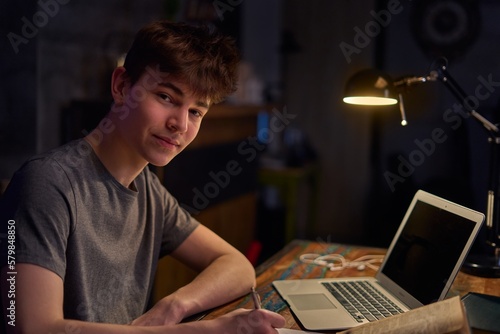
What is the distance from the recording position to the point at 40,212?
40.3 inches

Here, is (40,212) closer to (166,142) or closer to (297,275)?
(166,142)

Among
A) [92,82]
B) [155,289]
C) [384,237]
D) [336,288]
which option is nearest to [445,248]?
[336,288]

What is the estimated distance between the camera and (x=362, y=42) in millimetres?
4199

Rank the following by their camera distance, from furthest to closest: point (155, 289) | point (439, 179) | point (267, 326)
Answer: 1. point (439, 179)
2. point (155, 289)
3. point (267, 326)

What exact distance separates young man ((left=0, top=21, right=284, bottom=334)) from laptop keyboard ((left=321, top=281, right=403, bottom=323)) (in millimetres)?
224

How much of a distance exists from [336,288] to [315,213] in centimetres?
315

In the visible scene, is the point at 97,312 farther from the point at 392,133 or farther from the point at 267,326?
the point at 392,133

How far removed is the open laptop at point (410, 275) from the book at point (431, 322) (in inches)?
7.3

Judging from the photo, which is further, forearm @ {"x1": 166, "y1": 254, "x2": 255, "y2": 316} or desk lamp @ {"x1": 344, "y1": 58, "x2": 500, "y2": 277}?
desk lamp @ {"x1": 344, "y1": 58, "x2": 500, "y2": 277}

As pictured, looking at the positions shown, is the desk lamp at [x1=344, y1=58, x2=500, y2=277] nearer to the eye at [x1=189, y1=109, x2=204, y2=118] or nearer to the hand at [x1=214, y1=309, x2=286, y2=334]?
the eye at [x1=189, y1=109, x2=204, y2=118]

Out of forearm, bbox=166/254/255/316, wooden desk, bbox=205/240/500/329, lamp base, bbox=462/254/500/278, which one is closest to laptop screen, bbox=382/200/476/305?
wooden desk, bbox=205/240/500/329

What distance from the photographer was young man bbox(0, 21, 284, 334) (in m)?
0.99

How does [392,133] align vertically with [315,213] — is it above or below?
above

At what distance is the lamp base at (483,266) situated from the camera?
1.51 metres
